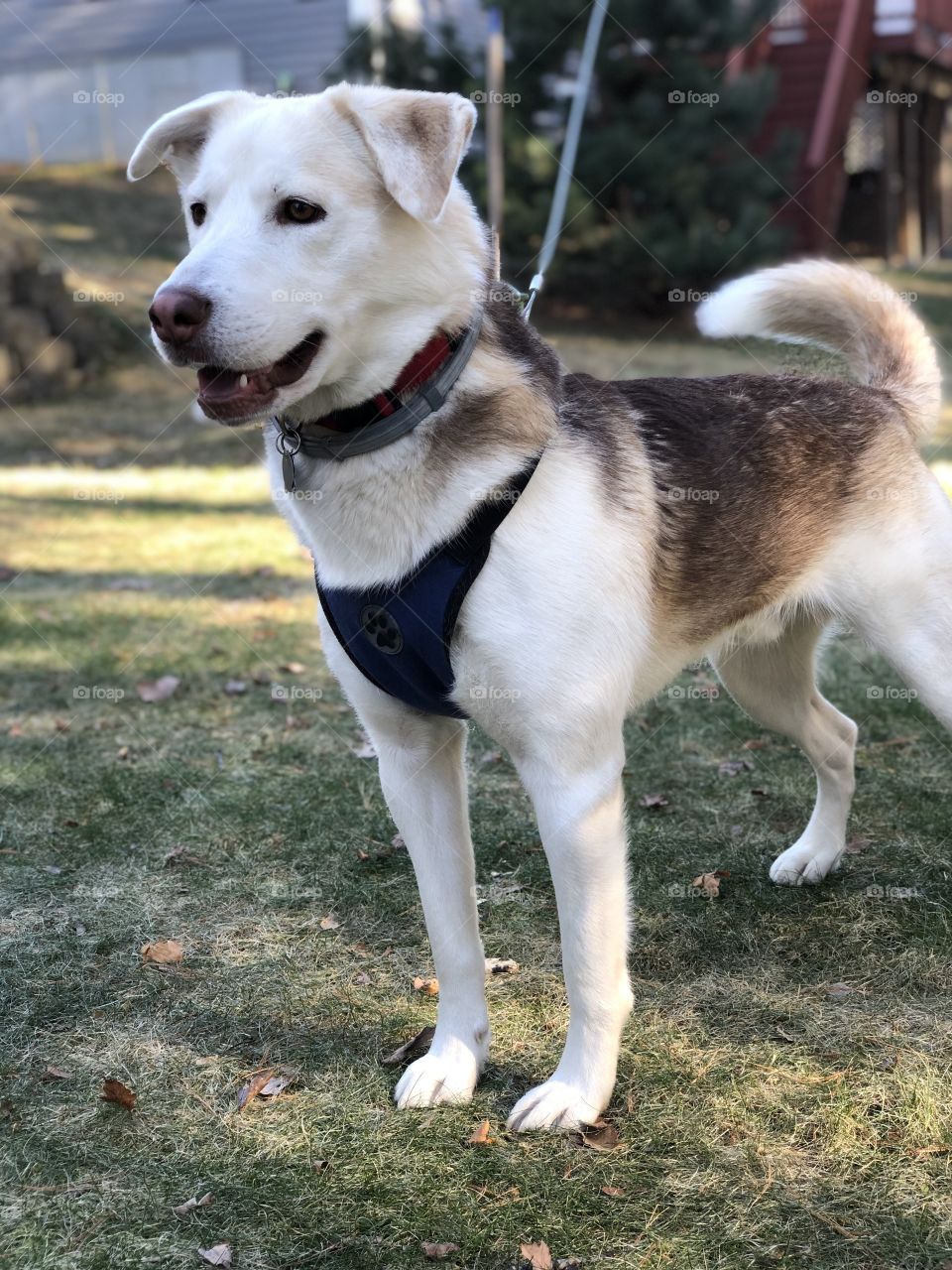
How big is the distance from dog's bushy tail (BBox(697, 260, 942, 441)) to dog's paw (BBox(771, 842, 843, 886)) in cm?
123

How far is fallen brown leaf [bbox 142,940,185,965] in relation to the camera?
10.7 ft

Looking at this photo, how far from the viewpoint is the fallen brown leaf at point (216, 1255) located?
2.22 metres

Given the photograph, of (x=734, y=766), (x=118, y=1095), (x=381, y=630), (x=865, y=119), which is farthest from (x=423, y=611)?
(x=865, y=119)

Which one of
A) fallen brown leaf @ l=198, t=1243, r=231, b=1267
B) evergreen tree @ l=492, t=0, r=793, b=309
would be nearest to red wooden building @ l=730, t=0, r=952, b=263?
evergreen tree @ l=492, t=0, r=793, b=309

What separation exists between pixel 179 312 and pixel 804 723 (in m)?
2.24

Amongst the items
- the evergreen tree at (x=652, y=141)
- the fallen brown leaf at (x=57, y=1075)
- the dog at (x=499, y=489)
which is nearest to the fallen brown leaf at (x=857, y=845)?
the dog at (x=499, y=489)

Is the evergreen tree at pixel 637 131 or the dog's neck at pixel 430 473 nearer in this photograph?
the dog's neck at pixel 430 473

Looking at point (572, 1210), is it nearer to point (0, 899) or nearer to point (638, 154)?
point (0, 899)

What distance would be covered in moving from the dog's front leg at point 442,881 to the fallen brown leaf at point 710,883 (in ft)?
3.27

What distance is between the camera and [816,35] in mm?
15859

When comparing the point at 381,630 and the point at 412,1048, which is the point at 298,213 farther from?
the point at 412,1048

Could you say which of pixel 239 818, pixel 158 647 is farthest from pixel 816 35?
pixel 239 818

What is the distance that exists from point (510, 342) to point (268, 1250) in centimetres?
180

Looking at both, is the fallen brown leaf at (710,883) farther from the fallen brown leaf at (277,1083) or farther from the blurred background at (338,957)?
the fallen brown leaf at (277,1083)
